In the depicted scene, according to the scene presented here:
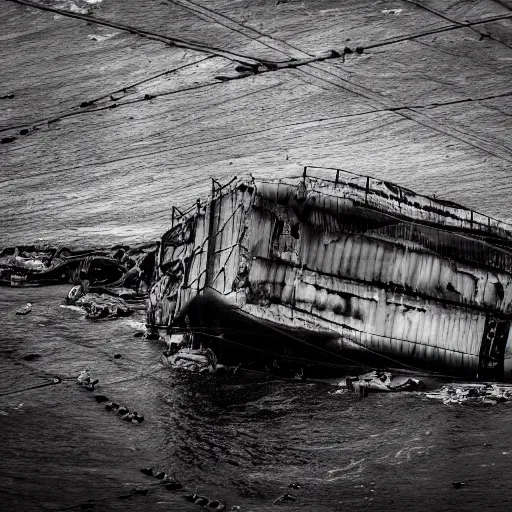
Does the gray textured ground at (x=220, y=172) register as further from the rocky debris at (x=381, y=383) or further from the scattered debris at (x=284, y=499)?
the rocky debris at (x=381, y=383)

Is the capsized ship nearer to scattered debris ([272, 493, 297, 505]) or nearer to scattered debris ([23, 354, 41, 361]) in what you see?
scattered debris ([23, 354, 41, 361])

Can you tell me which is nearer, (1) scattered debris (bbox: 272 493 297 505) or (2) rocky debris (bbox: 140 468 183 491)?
(1) scattered debris (bbox: 272 493 297 505)

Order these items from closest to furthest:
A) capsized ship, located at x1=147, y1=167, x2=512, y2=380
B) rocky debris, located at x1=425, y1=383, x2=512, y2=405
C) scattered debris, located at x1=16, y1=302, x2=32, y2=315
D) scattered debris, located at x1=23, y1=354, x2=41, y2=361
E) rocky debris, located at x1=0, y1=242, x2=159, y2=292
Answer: rocky debris, located at x1=425, y1=383, x2=512, y2=405 → capsized ship, located at x1=147, y1=167, x2=512, y2=380 → scattered debris, located at x1=23, y1=354, x2=41, y2=361 → scattered debris, located at x1=16, y1=302, x2=32, y2=315 → rocky debris, located at x1=0, y1=242, x2=159, y2=292

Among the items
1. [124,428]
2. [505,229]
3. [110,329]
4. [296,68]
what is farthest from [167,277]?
[296,68]

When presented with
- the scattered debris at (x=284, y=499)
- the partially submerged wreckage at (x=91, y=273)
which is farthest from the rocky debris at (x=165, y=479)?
the partially submerged wreckage at (x=91, y=273)

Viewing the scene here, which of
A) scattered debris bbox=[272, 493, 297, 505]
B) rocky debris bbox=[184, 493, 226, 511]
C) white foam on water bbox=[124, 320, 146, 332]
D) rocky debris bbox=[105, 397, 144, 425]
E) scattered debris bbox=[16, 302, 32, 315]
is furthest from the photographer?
scattered debris bbox=[16, 302, 32, 315]

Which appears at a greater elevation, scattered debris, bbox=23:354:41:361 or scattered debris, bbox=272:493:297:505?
scattered debris, bbox=272:493:297:505

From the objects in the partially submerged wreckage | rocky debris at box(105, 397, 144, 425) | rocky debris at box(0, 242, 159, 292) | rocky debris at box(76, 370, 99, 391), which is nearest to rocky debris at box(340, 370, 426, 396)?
rocky debris at box(105, 397, 144, 425)
